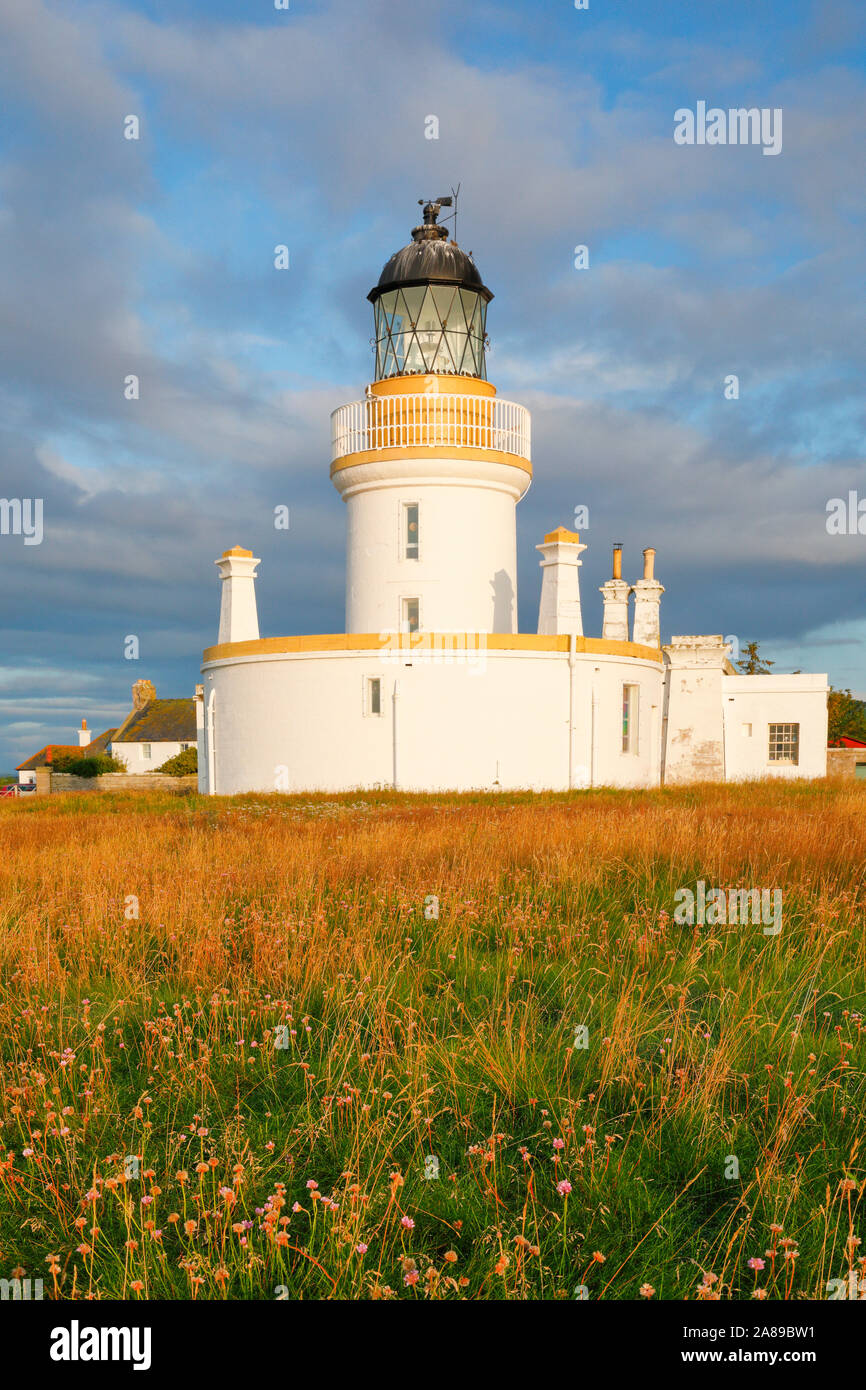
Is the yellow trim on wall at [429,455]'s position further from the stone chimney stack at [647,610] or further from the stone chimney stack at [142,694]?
the stone chimney stack at [142,694]

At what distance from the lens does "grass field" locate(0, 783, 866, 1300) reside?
8.20ft

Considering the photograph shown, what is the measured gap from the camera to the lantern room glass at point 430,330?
897 inches

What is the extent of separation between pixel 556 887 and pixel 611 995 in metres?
2.40

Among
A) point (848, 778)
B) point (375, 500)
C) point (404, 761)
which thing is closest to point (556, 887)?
point (404, 761)

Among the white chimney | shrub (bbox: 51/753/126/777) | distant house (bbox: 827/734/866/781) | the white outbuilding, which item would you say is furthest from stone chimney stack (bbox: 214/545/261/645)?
distant house (bbox: 827/734/866/781)

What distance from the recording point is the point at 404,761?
20438 mm

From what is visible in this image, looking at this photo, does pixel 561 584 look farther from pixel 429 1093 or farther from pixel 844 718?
pixel 844 718

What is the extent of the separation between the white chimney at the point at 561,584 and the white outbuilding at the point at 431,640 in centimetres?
5

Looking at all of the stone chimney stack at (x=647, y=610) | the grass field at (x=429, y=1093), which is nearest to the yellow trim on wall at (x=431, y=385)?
the stone chimney stack at (x=647, y=610)

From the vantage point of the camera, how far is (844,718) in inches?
1983

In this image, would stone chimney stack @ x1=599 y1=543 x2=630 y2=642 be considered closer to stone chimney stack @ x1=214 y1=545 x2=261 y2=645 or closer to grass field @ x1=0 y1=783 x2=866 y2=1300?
stone chimney stack @ x1=214 y1=545 x2=261 y2=645

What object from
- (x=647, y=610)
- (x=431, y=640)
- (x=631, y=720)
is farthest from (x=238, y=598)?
(x=647, y=610)

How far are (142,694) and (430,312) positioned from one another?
42.0 meters

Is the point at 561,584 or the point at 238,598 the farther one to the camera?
the point at 238,598
